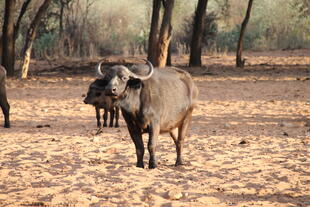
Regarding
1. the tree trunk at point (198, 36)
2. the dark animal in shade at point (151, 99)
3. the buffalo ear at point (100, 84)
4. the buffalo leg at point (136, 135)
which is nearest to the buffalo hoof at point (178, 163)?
the dark animal in shade at point (151, 99)

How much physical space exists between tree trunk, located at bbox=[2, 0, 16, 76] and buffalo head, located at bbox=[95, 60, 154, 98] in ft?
46.3

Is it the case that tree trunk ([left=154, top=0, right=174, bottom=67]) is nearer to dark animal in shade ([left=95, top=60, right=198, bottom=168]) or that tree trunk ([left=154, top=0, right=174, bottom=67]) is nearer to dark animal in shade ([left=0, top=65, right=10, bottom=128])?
dark animal in shade ([left=0, top=65, right=10, bottom=128])

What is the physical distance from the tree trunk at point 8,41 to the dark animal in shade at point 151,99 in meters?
13.5

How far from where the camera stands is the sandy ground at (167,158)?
6.21m

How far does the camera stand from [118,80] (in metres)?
6.90

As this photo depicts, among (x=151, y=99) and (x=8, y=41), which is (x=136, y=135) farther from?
(x=8, y=41)

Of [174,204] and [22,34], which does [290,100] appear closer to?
[174,204]

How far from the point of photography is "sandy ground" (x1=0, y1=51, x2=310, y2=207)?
621cm

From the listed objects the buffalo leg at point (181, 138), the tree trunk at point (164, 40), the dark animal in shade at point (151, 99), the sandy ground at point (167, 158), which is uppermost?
the tree trunk at point (164, 40)

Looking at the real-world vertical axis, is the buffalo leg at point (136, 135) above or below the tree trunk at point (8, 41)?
below

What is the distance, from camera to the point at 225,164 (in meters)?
7.91

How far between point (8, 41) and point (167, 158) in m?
13.5

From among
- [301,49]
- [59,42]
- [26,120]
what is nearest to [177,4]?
[301,49]

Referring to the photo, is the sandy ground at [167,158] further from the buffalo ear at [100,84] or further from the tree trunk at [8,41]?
the tree trunk at [8,41]
